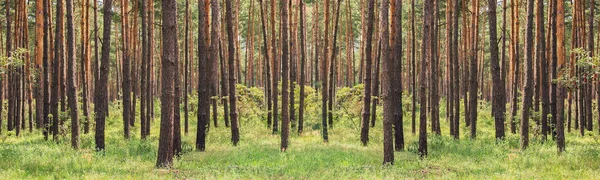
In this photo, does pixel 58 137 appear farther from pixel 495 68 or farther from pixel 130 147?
pixel 495 68

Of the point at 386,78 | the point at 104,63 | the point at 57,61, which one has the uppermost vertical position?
the point at 57,61

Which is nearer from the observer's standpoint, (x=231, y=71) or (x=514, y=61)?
(x=231, y=71)

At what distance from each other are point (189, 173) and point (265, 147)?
5.18 m

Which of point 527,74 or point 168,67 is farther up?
point 168,67

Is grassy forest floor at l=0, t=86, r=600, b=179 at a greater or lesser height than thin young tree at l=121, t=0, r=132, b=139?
lesser

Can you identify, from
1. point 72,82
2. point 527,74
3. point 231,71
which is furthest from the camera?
point 231,71

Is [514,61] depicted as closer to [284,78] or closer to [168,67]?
[284,78]

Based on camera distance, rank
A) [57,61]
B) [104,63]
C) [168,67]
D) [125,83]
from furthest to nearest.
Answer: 1. [125,83]
2. [57,61]
3. [104,63]
4. [168,67]

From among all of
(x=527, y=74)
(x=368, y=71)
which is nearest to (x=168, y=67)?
(x=368, y=71)

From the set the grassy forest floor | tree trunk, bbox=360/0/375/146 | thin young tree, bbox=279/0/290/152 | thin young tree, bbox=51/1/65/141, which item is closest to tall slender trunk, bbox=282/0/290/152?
thin young tree, bbox=279/0/290/152

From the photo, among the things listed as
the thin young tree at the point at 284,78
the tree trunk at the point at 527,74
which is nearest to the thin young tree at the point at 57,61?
the thin young tree at the point at 284,78

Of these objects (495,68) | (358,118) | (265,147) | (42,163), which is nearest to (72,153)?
(42,163)

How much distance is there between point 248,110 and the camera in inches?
912

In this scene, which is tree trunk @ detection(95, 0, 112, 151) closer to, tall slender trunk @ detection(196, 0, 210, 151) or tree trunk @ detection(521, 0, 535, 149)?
tall slender trunk @ detection(196, 0, 210, 151)
